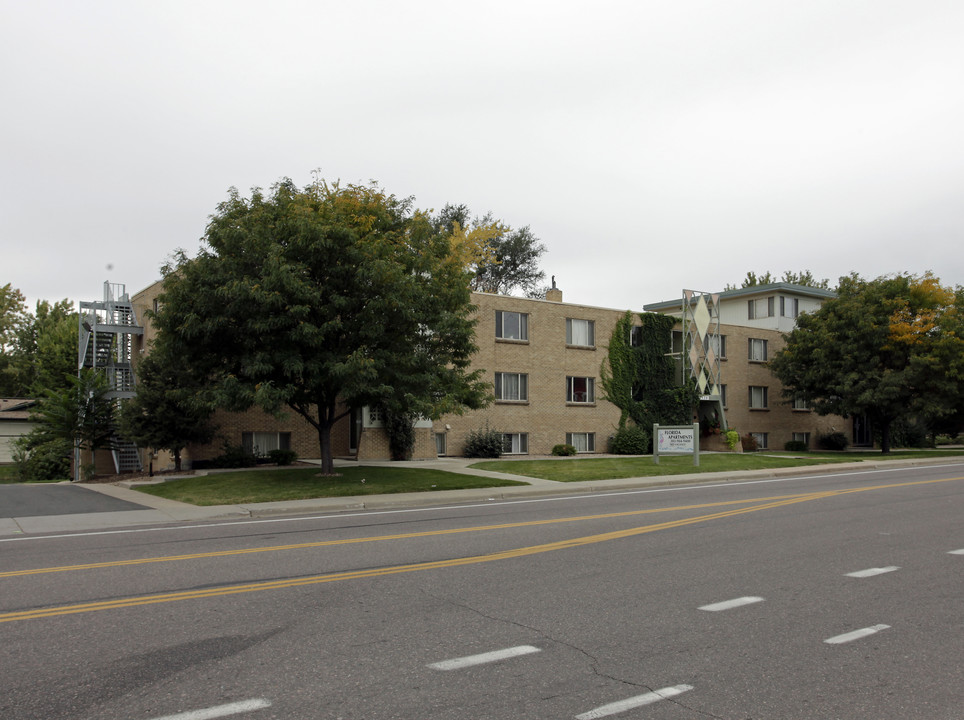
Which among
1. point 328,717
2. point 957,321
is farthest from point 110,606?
point 957,321

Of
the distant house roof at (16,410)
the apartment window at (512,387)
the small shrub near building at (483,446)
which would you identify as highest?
the apartment window at (512,387)

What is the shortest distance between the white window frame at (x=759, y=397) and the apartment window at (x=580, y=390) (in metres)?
11.8

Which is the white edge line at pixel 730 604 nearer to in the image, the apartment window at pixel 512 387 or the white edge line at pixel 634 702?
the white edge line at pixel 634 702

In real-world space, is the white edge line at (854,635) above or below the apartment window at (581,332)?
below

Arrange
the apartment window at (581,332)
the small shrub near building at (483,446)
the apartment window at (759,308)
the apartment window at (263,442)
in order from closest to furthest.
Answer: the apartment window at (263,442) → the small shrub near building at (483,446) → the apartment window at (581,332) → the apartment window at (759,308)

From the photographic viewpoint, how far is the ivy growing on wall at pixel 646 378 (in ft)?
125

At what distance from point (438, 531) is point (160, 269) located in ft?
39.0

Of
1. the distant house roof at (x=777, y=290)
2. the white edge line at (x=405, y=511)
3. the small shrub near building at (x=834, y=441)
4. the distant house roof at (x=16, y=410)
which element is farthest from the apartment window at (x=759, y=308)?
the distant house roof at (x=16, y=410)

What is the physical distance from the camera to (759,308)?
48.2 meters

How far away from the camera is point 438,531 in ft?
41.3

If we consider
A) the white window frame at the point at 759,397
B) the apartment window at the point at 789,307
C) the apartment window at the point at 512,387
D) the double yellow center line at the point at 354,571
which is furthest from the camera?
the apartment window at the point at 789,307

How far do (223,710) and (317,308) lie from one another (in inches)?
583

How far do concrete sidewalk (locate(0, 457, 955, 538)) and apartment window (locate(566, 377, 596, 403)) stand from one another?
12.1 metres

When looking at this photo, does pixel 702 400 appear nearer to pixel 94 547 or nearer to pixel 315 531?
pixel 315 531
